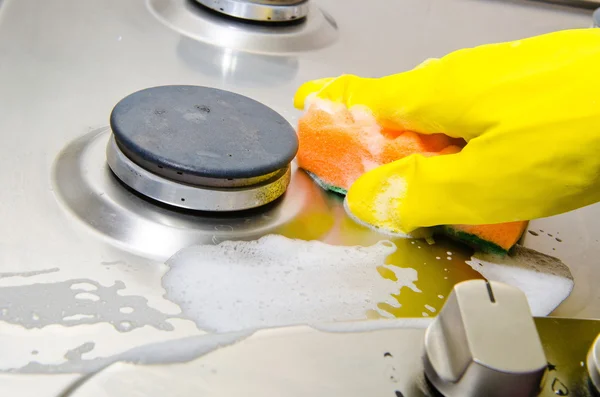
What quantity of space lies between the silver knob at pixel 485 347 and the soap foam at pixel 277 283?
0.16m

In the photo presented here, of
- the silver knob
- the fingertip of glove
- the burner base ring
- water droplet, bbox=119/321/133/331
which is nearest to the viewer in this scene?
the silver knob

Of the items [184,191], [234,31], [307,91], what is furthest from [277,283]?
[234,31]

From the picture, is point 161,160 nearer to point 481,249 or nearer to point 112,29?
point 481,249

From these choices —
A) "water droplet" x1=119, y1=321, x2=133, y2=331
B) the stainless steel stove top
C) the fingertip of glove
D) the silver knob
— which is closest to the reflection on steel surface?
the stainless steel stove top

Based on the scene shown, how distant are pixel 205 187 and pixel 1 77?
0.93ft

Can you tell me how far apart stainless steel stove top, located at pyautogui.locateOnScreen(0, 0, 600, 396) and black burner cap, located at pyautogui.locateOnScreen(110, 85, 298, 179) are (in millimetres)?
53

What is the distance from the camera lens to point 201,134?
52 cm

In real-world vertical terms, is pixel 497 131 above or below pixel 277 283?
above

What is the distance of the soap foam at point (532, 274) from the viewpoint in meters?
0.51

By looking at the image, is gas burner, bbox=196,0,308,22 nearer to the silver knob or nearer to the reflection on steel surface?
the reflection on steel surface

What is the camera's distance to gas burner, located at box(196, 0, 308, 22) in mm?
867

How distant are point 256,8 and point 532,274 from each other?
0.54 meters

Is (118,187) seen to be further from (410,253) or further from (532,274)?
(532,274)

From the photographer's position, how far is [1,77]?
623mm
